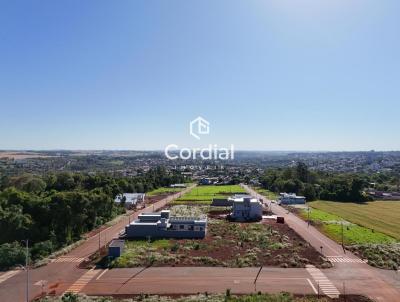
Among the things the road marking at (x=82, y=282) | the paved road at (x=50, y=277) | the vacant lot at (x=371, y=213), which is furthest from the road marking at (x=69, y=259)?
the vacant lot at (x=371, y=213)

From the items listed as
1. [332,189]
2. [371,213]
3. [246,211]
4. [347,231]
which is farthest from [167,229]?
[332,189]

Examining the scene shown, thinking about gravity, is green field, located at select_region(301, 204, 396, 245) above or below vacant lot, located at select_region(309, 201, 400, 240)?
above

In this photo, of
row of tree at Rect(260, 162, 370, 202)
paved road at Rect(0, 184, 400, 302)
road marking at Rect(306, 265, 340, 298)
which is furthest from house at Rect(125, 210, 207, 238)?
row of tree at Rect(260, 162, 370, 202)

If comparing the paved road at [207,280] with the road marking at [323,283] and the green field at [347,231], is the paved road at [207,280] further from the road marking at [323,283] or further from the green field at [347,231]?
the green field at [347,231]

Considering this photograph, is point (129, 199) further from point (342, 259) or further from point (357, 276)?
point (357, 276)

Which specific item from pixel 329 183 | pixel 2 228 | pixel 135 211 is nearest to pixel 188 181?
pixel 329 183

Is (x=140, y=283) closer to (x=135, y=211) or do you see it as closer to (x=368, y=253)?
(x=368, y=253)

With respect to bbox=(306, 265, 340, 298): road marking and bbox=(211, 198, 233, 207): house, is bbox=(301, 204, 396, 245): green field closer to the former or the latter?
bbox=(306, 265, 340, 298): road marking
